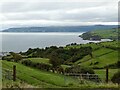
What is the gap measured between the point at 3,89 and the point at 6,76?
9.30ft

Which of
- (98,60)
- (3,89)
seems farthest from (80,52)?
(3,89)

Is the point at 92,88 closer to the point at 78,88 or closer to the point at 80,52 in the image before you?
the point at 78,88

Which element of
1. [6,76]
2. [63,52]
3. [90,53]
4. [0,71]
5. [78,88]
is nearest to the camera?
[78,88]

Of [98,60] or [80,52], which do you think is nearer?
[98,60]

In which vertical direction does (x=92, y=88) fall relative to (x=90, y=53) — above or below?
above

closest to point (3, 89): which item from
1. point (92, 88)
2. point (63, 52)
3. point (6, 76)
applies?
point (6, 76)

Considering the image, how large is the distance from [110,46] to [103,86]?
62.7m

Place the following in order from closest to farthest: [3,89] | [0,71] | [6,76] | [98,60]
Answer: [3,89] → [6,76] → [0,71] → [98,60]

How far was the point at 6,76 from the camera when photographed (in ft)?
45.2

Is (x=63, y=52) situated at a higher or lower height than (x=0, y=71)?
lower

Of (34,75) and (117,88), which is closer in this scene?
(117,88)

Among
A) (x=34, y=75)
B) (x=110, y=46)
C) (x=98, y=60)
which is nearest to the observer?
(x=34, y=75)

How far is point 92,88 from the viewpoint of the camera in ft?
39.6

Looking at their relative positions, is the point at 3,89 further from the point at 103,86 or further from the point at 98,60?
the point at 98,60
